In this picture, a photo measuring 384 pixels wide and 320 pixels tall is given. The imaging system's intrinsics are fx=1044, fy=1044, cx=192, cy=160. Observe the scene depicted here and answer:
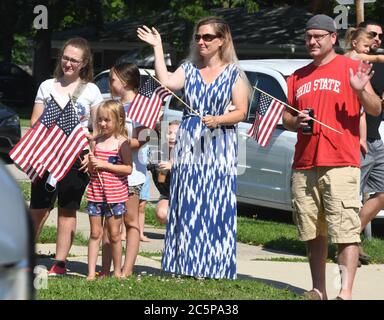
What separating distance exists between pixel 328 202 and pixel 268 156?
4.57 meters

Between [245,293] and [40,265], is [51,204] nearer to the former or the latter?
[40,265]

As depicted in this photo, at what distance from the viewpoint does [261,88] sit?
11.7 meters

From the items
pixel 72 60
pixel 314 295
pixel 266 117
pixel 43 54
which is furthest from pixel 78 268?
pixel 43 54

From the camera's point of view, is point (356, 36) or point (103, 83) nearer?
point (356, 36)

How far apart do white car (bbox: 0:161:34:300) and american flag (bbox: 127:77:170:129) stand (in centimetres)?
501

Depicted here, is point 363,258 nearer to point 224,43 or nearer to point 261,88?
point 224,43

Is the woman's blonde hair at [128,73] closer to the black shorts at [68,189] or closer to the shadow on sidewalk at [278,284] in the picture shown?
the black shorts at [68,189]

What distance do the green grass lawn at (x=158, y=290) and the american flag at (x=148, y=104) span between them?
1193 millimetres

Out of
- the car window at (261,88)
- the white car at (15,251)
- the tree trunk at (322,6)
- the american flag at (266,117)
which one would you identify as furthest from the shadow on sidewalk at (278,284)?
the tree trunk at (322,6)

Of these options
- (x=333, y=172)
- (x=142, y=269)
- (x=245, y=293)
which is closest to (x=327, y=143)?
(x=333, y=172)

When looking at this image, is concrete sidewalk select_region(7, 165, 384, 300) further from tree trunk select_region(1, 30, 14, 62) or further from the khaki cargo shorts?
tree trunk select_region(1, 30, 14, 62)

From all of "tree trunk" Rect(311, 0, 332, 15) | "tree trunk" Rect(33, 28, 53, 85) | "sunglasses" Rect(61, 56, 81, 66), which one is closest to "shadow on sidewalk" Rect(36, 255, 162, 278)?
"sunglasses" Rect(61, 56, 81, 66)

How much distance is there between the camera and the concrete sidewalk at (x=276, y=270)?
777 centimetres
